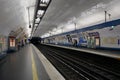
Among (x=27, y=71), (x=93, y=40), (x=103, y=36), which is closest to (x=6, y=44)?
(x=27, y=71)

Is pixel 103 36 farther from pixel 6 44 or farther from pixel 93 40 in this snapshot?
pixel 6 44

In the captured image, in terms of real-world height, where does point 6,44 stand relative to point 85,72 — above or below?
above

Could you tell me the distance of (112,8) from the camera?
13586 millimetres

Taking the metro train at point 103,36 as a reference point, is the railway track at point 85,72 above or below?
below

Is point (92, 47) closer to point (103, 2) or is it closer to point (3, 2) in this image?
point (103, 2)

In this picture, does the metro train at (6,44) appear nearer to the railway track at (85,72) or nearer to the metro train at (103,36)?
the railway track at (85,72)

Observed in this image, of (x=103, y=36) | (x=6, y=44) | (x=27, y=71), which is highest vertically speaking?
(x=103, y=36)

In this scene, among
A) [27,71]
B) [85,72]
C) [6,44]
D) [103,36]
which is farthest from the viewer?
[103,36]

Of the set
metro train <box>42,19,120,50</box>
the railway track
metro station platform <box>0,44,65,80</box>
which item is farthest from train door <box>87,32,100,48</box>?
metro station platform <box>0,44,65,80</box>

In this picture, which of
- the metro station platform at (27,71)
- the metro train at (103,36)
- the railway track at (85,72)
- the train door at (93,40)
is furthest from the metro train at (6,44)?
the train door at (93,40)

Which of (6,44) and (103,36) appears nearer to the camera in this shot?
(6,44)

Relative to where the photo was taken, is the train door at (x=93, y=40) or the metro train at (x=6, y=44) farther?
the train door at (x=93, y=40)

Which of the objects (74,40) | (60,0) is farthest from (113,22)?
(74,40)

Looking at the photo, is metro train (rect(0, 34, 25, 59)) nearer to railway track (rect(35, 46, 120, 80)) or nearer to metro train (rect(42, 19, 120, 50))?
railway track (rect(35, 46, 120, 80))
